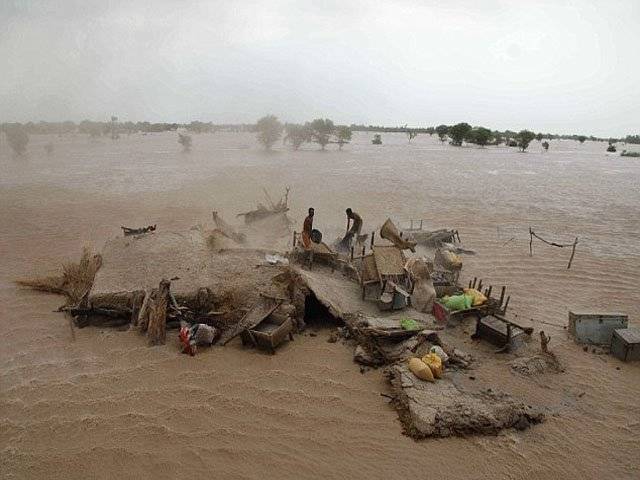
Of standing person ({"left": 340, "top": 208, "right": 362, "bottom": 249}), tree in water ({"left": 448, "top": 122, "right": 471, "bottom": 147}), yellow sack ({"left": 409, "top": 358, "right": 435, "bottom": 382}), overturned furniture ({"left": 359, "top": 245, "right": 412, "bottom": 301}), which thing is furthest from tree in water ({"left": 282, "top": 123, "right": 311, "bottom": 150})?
yellow sack ({"left": 409, "top": 358, "right": 435, "bottom": 382})

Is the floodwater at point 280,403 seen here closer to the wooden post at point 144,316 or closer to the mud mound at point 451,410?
the mud mound at point 451,410

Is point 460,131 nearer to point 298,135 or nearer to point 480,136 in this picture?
point 480,136

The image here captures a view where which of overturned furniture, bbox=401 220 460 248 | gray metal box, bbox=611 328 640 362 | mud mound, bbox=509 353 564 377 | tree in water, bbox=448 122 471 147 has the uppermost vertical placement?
tree in water, bbox=448 122 471 147

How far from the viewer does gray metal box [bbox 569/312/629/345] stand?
7160 millimetres

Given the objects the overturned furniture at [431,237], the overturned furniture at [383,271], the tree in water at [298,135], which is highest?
the tree in water at [298,135]

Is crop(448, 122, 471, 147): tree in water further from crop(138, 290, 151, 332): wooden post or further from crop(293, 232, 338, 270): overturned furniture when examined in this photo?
crop(138, 290, 151, 332): wooden post

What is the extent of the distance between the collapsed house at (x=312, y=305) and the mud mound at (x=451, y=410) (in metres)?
0.01

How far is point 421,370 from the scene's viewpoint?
5.66 metres

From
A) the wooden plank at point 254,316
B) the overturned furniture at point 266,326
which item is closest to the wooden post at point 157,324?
the wooden plank at point 254,316

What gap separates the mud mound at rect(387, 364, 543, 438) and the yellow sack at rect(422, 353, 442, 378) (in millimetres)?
125

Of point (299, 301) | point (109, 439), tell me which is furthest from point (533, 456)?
point (109, 439)

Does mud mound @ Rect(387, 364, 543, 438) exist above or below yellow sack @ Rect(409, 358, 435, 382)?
below

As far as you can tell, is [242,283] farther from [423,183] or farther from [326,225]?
[423,183]

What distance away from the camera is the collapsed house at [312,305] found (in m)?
5.47
